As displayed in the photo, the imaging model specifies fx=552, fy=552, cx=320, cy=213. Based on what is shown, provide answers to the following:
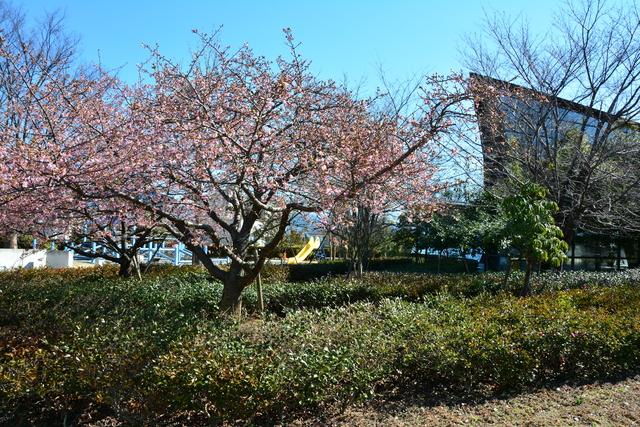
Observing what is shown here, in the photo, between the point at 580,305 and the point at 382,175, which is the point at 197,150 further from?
the point at 580,305

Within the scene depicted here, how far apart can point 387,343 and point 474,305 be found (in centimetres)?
243

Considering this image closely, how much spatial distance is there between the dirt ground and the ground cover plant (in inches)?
6.3

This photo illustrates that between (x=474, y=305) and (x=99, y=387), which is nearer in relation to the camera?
(x=99, y=387)

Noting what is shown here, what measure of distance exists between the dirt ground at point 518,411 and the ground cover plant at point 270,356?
16 centimetres

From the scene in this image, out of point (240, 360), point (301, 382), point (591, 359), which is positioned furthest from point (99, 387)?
point (591, 359)

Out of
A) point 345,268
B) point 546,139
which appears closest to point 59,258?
point 345,268

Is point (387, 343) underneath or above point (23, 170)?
underneath

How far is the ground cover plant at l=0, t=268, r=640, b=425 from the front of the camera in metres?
3.63

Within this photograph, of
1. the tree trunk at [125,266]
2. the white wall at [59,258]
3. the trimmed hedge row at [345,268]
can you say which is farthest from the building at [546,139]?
the white wall at [59,258]

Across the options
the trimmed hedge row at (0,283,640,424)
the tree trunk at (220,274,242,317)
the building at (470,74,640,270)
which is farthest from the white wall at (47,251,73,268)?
the trimmed hedge row at (0,283,640,424)

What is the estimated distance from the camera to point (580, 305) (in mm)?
7246

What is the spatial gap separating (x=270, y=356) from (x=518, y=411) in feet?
6.02

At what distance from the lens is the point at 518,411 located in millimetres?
3986

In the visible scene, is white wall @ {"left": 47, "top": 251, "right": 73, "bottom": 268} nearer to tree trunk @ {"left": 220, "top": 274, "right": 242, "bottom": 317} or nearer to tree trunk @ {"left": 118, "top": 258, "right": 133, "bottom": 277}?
tree trunk @ {"left": 118, "top": 258, "right": 133, "bottom": 277}
